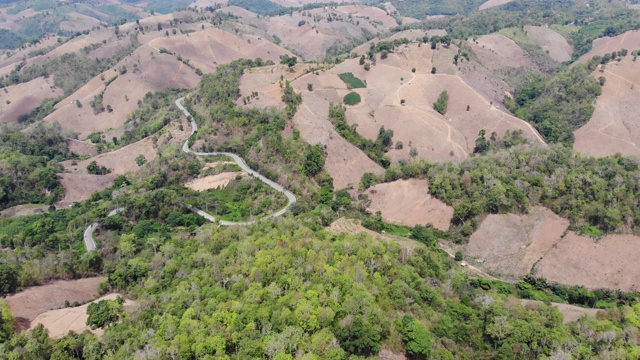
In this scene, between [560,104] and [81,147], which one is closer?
[560,104]

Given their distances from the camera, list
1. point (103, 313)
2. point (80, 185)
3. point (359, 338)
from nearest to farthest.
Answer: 1. point (359, 338)
2. point (103, 313)
3. point (80, 185)

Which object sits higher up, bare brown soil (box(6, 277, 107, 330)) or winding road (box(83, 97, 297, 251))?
bare brown soil (box(6, 277, 107, 330))

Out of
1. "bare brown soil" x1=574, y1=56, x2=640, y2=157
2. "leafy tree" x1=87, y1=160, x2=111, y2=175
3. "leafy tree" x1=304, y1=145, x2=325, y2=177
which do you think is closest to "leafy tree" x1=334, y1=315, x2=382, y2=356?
"leafy tree" x1=304, y1=145, x2=325, y2=177

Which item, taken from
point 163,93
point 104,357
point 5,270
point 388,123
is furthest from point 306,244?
point 163,93

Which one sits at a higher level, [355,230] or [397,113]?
[355,230]

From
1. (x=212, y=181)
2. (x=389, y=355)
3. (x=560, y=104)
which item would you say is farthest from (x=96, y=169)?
(x=560, y=104)

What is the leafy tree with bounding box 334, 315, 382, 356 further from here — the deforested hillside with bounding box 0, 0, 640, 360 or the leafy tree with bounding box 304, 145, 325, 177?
the leafy tree with bounding box 304, 145, 325, 177

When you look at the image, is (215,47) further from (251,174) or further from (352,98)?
(251,174)
